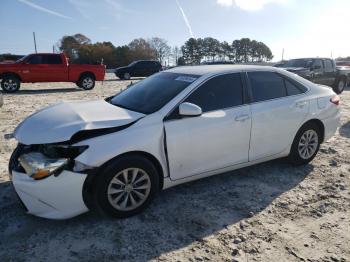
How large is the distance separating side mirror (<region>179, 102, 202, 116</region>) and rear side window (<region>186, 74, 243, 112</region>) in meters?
0.23

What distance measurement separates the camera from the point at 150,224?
3652 mm

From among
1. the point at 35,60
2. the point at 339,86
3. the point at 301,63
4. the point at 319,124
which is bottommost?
the point at 339,86

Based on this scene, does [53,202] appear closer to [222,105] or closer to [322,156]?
[222,105]

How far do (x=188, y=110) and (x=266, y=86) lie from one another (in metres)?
1.57

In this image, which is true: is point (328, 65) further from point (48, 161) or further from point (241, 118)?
point (48, 161)

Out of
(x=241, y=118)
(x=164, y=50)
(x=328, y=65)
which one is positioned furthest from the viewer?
(x=164, y=50)

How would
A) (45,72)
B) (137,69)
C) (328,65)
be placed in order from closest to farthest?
(328,65) < (45,72) < (137,69)

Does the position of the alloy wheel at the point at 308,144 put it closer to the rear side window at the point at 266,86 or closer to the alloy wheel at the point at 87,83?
the rear side window at the point at 266,86

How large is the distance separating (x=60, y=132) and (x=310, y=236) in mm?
2726

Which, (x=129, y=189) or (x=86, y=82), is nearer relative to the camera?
(x=129, y=189)

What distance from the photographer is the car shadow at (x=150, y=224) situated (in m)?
3.21

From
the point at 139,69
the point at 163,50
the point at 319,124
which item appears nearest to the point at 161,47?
the point at 163,50

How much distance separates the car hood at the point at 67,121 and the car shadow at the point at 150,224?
2.94 feet

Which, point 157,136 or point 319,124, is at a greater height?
point 157,136
